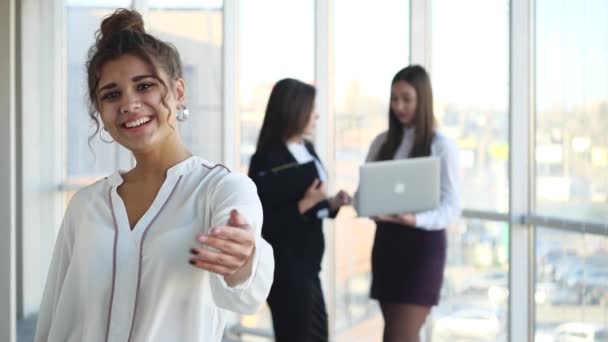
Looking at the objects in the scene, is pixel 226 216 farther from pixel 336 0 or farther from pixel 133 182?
pixel 336 0

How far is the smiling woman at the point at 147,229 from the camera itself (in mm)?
1306

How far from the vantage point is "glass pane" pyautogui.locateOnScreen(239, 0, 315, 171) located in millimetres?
5719

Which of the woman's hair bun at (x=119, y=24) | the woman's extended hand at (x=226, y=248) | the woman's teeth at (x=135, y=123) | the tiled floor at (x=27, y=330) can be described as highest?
the woman's hair bun at (x=119, y=24)

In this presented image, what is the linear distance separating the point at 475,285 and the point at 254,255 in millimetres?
3625

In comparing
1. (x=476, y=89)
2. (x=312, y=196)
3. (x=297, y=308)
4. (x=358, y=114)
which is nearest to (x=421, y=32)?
(x=476, y=89)

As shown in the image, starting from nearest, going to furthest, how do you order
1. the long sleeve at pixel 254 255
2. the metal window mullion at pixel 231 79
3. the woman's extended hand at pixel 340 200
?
1. the long sleeve at pixel 254 255
2. the woman's extended hand at pixel 340 200
3. the metal window mullion at pixel 231 79

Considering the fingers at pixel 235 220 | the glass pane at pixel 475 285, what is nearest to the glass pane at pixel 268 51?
the glass pane at pixel 475 285

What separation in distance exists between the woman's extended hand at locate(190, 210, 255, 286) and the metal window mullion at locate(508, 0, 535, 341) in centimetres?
329

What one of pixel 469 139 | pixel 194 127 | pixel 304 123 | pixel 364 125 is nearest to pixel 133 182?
pixel 304 123

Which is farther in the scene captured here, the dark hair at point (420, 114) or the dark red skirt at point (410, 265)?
the dark hair at point (420, 114)

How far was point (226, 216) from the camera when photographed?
4.09 feet

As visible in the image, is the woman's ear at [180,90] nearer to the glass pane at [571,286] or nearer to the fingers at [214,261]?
the fingers at [214,261]

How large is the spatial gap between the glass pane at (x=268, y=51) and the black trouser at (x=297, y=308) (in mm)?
2487

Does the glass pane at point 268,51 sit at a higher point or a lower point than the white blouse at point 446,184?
higher
